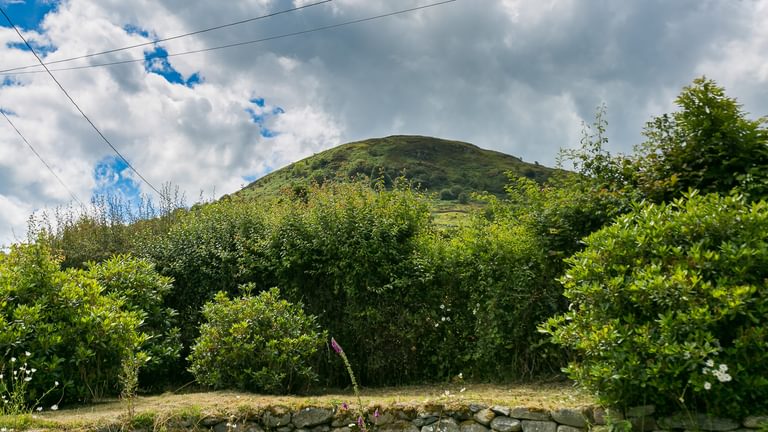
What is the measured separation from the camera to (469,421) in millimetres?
5262

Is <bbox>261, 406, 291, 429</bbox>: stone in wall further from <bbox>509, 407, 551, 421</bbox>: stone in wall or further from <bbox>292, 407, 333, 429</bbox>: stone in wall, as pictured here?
<bbox>509, 407, 551, 421</bbox>: stone in wall

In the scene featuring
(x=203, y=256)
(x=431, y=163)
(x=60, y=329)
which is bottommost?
(x=60, y=329)

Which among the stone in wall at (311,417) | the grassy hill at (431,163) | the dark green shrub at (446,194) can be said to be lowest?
the stone in wall at (311,417)

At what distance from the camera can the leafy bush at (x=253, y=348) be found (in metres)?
6.66

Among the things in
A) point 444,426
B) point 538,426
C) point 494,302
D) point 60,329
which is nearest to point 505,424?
point 538,426

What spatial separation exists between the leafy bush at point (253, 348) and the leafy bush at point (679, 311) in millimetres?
3271

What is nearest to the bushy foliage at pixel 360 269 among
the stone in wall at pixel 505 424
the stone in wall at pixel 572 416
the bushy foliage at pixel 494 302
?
the bushy foliage at pixel 494 302

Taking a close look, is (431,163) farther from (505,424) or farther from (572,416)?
(572,416)

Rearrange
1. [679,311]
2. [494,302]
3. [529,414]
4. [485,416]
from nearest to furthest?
[679,311] → [529,414] → [485,416] → [494,302]

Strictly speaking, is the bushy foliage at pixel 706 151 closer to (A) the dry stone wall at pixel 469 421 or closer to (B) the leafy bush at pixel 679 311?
(B) the leafy bush at pixel 679 311

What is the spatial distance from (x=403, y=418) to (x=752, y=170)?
14.0ft

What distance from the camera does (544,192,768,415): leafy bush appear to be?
4258 millimetres

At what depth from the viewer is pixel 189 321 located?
29.2ft

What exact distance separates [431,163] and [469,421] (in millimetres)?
47364
